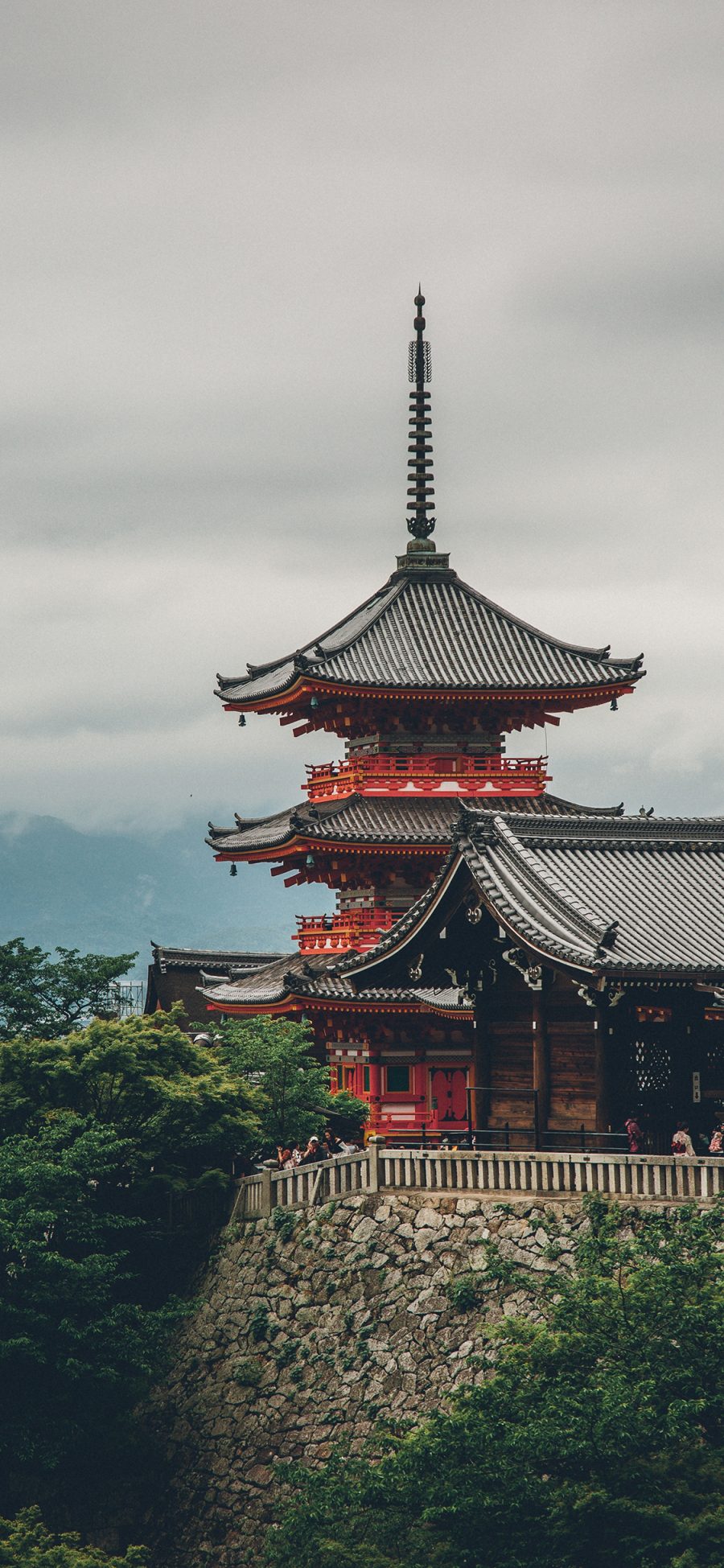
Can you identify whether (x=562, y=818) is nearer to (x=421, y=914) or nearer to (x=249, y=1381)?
(x=421, y=914)

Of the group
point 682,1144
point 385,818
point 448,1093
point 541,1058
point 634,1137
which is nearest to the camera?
point 682,1144

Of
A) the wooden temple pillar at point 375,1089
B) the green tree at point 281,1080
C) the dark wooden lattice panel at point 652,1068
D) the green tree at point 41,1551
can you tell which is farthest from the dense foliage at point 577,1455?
the wooden temple pillar at point 375,1089

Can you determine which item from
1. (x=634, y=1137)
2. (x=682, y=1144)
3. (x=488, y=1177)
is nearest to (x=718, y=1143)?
(x=682, y=1144)

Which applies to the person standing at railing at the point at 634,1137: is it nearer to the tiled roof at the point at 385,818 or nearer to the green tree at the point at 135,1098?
the green tree at the point at 135,1098

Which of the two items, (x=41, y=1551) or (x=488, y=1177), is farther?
(x=488, y=1177)

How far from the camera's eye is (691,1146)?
35969mm

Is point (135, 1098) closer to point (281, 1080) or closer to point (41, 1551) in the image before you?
point (281, 1080)

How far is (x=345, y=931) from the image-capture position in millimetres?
58312

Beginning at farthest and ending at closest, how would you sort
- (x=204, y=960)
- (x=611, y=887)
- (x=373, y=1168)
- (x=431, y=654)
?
1. (x=204, y=960)
2. (x=431, y=654)
3. (x=611, y=887)
4. (x=373, y=1168)

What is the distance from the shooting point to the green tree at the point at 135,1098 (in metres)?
41.9

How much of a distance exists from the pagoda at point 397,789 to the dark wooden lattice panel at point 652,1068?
1650 centimetres

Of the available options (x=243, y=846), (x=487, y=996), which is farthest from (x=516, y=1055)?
(x=243, y=846)

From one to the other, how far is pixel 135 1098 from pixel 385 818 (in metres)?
17.3

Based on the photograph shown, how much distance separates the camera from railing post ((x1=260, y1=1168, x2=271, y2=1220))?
40531 millimetres
